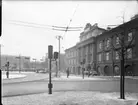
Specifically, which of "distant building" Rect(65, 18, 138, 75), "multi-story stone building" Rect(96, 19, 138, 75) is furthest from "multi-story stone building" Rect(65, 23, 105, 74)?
"multi-story stone building" Rect(96, 19, 138, 75)

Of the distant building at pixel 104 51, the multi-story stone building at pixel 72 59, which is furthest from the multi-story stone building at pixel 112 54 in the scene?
the multi-story stone building at pixel 72 59

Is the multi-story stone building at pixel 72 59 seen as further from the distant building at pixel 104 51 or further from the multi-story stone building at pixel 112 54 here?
the multi-story stone building at pixel 112 54

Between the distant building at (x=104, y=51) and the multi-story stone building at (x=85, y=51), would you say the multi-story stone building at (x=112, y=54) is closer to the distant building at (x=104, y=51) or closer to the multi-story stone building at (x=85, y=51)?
the distant building at (x=104, y=51)

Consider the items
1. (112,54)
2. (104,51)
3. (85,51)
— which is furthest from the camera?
(85,51)

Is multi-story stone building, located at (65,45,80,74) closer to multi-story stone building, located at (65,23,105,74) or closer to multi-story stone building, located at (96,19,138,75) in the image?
multi-story stone building, located at (65,23,105,74)

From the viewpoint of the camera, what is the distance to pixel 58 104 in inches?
220

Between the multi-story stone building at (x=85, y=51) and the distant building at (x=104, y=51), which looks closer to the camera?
the distant building at (x=104, y=51)

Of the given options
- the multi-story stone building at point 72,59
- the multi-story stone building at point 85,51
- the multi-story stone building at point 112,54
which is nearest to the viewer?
the multi-story stone building at point 112,54

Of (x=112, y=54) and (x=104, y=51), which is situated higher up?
(x=104, y=51)


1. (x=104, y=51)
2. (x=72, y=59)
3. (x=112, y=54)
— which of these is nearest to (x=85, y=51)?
(x=104, y=51)

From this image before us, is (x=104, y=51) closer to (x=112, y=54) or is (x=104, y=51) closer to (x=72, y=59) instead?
(x=112, y=54)

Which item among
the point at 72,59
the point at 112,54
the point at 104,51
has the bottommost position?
the point at 72,59

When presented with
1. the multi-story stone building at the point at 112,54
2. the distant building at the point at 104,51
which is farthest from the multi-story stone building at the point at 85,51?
the multi-story stone building at the point at 112,54

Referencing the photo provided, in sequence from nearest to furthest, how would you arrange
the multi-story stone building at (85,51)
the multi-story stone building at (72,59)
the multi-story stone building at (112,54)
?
the multi-story stone building at (112,54), the multi-story stone building at (85,51), the multi-story stone building at (72,59)
